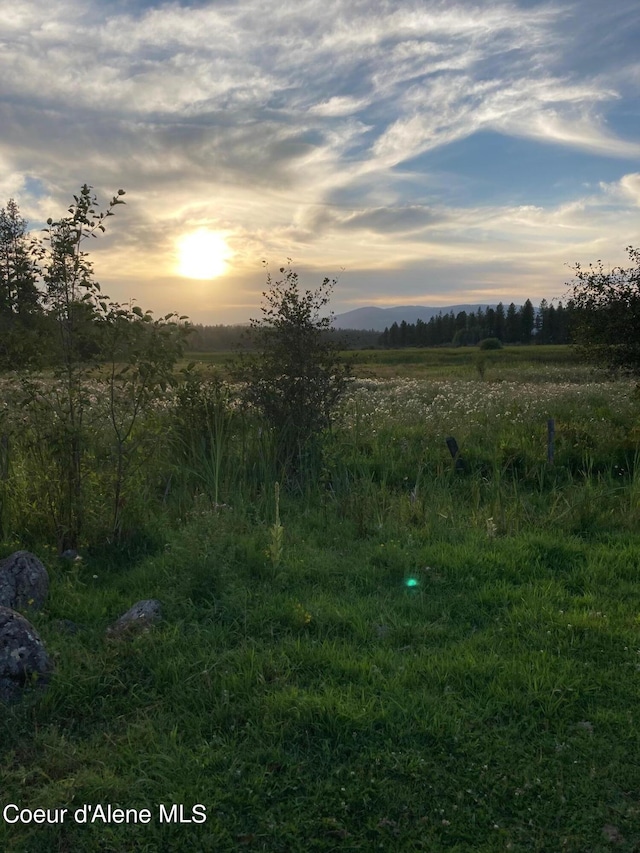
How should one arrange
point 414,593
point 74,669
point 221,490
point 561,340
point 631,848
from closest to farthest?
point 631,848, point 74,669, point 414,593, point 221,490, point 561,340

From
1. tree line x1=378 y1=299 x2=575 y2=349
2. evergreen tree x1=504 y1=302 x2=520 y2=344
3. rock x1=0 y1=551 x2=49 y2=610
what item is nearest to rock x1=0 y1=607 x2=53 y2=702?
rock x1=0 y1=551 x2=49 y2=610

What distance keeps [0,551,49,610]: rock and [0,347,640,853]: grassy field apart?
0.54ft

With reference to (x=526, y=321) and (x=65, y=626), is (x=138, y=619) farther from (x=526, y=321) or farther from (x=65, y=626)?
(x=526, y=321)

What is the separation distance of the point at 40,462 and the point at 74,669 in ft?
10.5

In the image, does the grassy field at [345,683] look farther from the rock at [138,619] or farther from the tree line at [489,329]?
the tree line at [489,329]

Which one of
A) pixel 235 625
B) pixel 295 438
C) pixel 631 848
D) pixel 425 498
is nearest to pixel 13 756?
pixel 235 625

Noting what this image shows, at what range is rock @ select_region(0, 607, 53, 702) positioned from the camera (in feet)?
13.6

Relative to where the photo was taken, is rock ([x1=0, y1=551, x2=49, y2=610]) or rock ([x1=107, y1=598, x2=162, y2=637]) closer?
rock ([x1=107, y1=598, x2=162, y2=637])

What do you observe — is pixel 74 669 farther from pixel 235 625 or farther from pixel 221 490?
pixel 221 490

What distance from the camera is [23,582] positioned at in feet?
17.6

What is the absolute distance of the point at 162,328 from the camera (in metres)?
6.35

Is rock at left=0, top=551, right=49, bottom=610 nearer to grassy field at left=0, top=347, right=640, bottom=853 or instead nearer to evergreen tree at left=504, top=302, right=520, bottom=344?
grassy field at left=0, top=347, right=640, bottom=853

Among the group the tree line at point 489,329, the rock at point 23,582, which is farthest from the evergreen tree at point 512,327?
the rock at point 23,582

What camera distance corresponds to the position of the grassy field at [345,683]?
328cm
